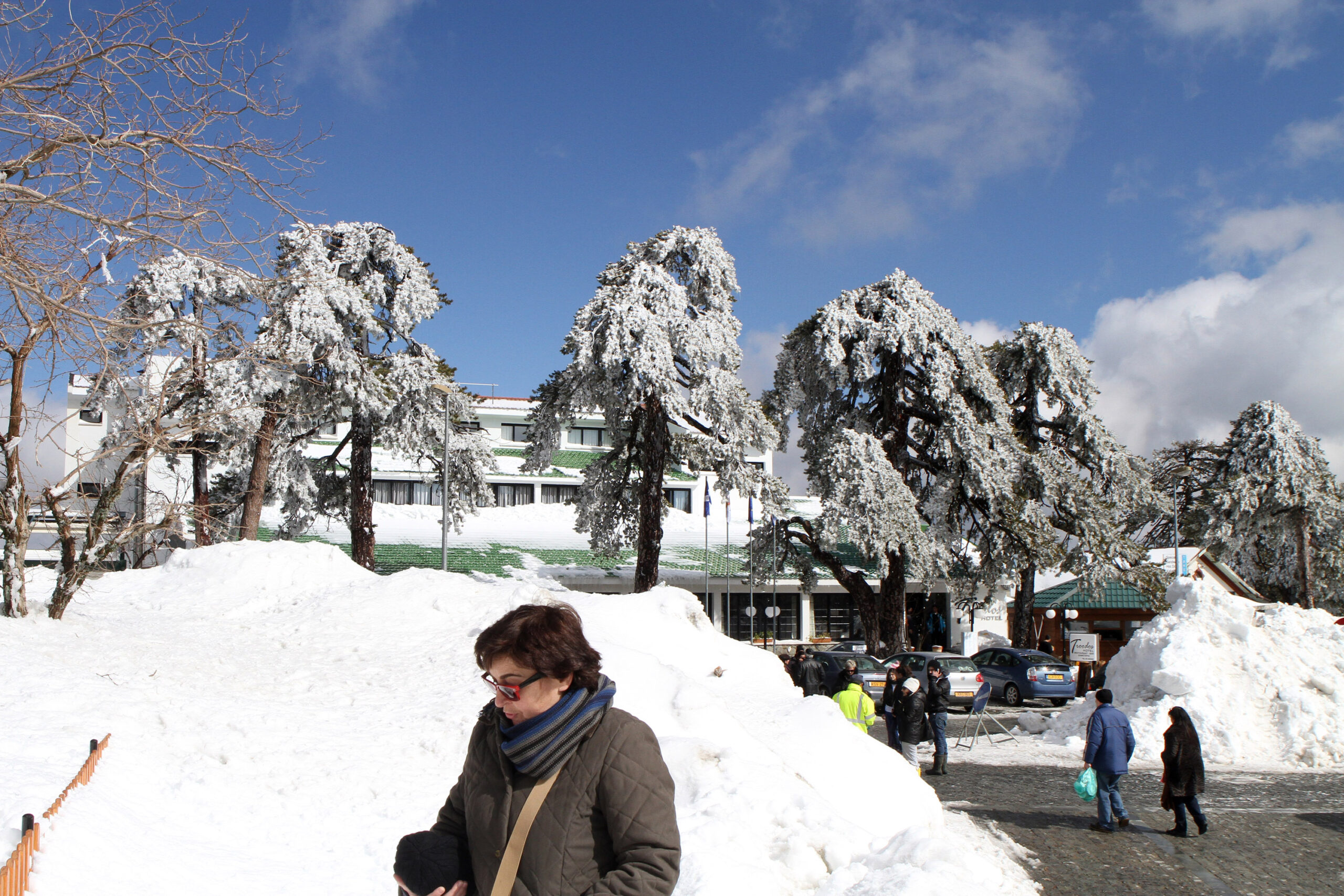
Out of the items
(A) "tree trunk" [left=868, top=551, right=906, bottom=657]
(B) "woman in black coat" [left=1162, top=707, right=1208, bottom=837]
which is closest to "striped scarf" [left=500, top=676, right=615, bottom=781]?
(B) "woman in black coat" [left=1162, top=707, right=1208, bottom=837]

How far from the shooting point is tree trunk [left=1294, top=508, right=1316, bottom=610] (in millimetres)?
36531

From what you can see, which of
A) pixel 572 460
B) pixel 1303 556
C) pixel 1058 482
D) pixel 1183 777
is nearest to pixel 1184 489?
pixel 1303 556

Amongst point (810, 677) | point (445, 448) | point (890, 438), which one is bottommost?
point (810, 677)

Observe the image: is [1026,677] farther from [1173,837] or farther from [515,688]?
[515,688]

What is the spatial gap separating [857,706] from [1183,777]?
405 cm

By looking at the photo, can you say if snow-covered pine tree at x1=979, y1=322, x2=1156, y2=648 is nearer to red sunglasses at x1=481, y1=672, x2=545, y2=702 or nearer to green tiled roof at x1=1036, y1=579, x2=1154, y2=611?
green tiled roof at x1=1036, y1=579, x2=1154, y2=611

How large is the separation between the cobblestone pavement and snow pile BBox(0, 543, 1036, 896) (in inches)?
23.9

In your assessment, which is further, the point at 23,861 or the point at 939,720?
the point at 939,720

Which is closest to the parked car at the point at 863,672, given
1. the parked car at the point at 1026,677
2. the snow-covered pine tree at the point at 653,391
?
the parked car at the point at 1026,677

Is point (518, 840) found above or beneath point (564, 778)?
beneath

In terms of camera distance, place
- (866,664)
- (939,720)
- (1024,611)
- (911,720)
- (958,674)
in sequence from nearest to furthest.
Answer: (911,720), (939,720), (866,664), (958,674), (1024,611)

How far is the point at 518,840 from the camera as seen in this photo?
2455 millimetres

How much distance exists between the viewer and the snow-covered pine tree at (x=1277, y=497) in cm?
3647

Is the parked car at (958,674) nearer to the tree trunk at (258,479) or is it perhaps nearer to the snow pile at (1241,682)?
the snow pile at (1241,682)
